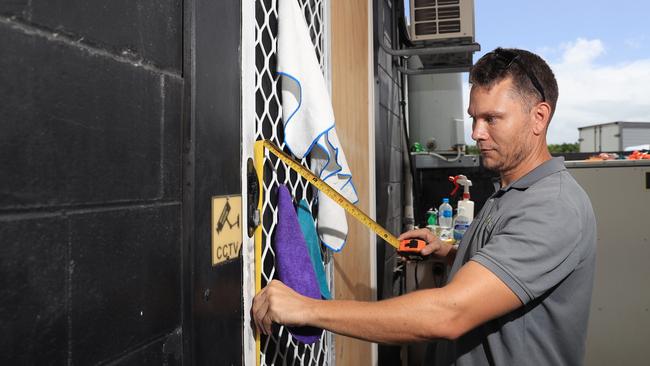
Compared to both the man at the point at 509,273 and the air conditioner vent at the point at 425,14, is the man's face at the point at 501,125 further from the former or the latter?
the air conditioner vent at the point at 425,14

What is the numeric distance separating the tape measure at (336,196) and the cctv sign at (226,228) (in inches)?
8.1

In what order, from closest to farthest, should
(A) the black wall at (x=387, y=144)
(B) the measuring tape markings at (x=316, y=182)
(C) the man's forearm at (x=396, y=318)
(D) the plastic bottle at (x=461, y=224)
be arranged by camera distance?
(C) the man's forearm at (x=396, y=318) < (B) the measuring tape markings at (x=316, y=182) < (A) the black wall at (x=387, y=144) < (D) the plastic bottle at (x=461, y=224)

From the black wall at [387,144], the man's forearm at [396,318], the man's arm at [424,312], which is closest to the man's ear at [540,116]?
the man's arm at [424,312]

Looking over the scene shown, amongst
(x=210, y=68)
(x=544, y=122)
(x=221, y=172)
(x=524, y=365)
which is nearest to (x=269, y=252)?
(x=221, y=172)

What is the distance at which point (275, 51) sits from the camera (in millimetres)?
1605

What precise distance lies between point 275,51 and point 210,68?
0.50 m

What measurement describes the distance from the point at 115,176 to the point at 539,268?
1.05m

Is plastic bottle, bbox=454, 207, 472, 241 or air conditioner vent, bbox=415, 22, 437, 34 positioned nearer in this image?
plastic bottle, bbox=454, 207, 472, 241

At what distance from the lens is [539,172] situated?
59.2 inches

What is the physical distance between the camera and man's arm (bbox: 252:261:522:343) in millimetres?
1183

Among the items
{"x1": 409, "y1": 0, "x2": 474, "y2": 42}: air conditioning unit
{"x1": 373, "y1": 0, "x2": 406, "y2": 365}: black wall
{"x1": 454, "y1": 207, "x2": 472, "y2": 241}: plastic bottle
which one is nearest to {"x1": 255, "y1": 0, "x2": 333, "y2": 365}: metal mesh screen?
{"x1": 373, "y1": 0, "x2": 406, "y2": 365}: black wall

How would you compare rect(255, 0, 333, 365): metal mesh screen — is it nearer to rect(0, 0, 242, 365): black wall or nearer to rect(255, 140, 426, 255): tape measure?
rect(255, 140, 426, 255): tape measure

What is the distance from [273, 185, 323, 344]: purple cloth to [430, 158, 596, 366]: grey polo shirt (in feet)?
1.70

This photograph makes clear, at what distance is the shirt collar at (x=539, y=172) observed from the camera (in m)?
1.49
